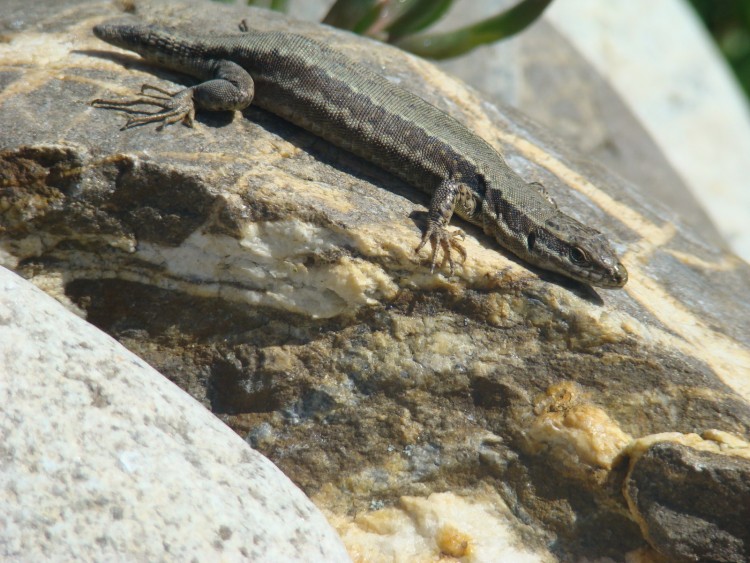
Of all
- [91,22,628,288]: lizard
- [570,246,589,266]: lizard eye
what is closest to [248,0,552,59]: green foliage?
[91,22,628,288]: lizard

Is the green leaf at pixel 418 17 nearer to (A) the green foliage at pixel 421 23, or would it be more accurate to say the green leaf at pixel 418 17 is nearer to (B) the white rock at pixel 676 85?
(A) the green foliage at pixel 421 23

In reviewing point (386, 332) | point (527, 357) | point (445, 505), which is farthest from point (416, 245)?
point (445, 505)

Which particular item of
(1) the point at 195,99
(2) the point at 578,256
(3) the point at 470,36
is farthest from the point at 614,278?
(3) the point at 470,36

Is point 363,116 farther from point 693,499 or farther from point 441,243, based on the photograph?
point 693,499

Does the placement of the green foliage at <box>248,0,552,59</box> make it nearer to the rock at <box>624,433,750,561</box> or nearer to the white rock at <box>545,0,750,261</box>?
the white rock at <box>545,0,750,261</box>

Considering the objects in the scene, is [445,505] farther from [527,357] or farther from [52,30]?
[52,30]
